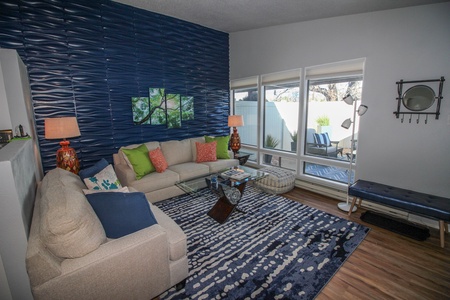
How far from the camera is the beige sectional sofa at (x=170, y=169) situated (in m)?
3.39

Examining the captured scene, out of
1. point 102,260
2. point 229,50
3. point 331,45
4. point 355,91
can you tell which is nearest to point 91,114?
point 102,260

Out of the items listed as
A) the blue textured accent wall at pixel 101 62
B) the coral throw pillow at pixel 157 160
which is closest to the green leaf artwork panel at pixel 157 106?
the blue textured accent wall at pixel 101 62

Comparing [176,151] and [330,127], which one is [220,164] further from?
[330,127]

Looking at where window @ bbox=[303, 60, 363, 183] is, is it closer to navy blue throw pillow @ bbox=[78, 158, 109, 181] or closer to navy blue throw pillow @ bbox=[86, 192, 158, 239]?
navy blue throw pillow @ bbox=[86, 192, 158, 239]

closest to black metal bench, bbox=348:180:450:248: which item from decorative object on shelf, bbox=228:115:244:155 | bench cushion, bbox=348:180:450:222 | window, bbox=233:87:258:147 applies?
bench cushion, bbox=348:180:450:222

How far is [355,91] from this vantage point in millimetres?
3479

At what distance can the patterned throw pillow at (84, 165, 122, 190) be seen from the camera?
7.35 ft

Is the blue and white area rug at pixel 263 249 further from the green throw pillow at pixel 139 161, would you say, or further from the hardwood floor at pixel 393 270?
the green throw pillow at pixel 139 161

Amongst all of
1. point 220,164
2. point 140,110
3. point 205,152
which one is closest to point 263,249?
point 220,164

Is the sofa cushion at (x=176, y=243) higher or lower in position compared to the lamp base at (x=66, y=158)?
lower

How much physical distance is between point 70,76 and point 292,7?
11.6 feet

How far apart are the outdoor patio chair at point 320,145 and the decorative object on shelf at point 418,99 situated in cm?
112

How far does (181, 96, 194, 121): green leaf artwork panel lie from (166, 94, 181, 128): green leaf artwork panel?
0.32 ft

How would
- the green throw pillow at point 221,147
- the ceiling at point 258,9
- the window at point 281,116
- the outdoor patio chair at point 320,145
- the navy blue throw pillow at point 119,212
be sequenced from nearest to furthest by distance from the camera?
the navy blue throw pillow at point 119,212 → the ceiling at point 258,9 → the outdoor patio chair at point 320,145 → the window at point 281,116 → the green throw pillow at point 221,147
